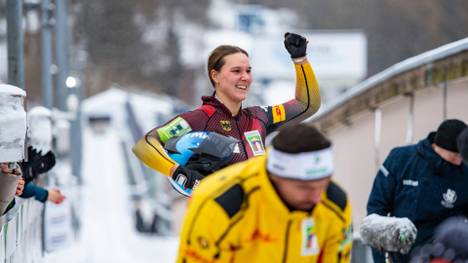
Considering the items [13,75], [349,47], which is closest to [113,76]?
[349,47]

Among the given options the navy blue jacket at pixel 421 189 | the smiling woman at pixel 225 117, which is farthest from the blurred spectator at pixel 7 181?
the navy blue jacket at pixel 421 189

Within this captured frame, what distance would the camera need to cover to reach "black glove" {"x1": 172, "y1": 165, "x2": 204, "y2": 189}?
6914 millimetres

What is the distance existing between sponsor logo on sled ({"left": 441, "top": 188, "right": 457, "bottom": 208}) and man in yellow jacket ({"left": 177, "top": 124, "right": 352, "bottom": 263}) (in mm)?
2575

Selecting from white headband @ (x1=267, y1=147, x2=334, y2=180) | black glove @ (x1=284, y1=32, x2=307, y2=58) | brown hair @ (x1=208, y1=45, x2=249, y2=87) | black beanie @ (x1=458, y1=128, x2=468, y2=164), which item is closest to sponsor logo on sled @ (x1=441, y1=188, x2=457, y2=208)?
black beanie @ (x1=458, y1=128, x2=468, y2=164)

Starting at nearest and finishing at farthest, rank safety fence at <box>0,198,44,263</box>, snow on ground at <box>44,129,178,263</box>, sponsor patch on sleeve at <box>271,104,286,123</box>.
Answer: sponsor patch on sleeve at <box>271,104,286,123</box>
safety fence at <box>0,198,44,263</box>
snow on ground at <box>44,129,178,263</box>

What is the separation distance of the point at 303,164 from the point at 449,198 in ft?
9.70

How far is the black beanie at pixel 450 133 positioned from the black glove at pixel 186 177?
160 centimetres

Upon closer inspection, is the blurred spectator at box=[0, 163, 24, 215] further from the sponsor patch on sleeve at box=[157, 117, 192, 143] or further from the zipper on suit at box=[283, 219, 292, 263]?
the zipper on suit at box=[283, 219, 292, 263]

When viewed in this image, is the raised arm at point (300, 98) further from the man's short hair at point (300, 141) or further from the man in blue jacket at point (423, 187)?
the man's short hair at point (300, 141)

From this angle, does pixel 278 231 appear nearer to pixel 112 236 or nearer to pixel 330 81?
pixel 112 236

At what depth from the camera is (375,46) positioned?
2363 inches

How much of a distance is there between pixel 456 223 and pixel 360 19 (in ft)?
189

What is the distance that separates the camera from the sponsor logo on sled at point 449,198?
764 centimetres

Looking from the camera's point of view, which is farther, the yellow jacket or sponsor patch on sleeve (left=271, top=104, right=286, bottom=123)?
sponsor patch on sleeve (left=271, top=104, right=286, bottom=123)
